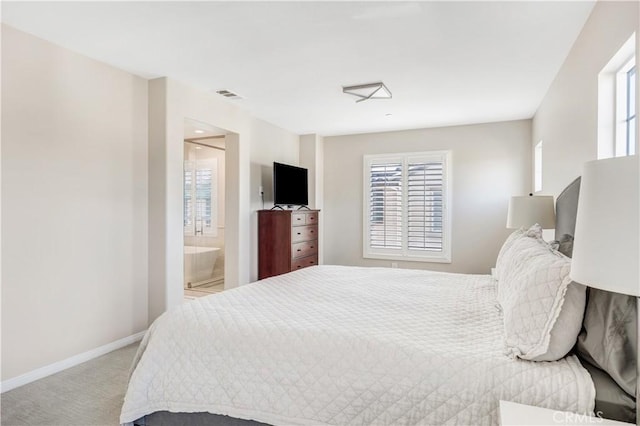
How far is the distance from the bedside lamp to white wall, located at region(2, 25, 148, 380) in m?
3.26

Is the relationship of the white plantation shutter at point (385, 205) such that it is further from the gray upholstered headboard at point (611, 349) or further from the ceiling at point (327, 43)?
the gray upholstered headboard at point (611, 349)

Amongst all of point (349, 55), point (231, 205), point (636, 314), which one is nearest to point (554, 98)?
point (349, 55)

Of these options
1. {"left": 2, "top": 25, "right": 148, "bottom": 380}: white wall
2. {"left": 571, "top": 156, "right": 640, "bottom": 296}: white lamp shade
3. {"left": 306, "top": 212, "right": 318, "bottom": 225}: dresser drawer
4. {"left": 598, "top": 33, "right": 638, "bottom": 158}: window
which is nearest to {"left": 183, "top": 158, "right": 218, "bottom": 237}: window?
{"left": 306, "top": 212, "right": 318, "bottom": 225}: dresser drawer

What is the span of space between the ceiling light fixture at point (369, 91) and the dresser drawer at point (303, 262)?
230cm

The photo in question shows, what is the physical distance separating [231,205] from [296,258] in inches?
44.8

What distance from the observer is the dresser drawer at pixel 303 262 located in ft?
16.2

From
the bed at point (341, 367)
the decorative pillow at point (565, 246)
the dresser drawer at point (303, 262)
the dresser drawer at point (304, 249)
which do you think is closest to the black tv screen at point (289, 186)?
the dresser drawer at point (304, 249)

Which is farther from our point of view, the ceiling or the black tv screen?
the black tv screen

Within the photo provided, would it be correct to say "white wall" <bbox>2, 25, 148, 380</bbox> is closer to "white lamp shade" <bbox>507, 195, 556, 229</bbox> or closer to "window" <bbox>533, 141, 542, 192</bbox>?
"white lamp shade" <bbox>507, 195, 556, 229</bbox>

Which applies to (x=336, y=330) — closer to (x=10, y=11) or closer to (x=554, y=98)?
(x=10, y=11)

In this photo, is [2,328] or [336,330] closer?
[336,330]

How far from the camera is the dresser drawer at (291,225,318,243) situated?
494cm

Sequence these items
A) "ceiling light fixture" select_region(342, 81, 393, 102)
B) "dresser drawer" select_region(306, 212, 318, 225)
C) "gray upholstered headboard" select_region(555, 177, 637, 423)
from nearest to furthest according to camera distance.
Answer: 1. "gray upholstered headboard" select_region(555, 177, 637, 423)
2. "ceiling light fixture" select_region(342, 81, 393, 102)
3. "dresser drawer" select_region(306, 212, 318, 225)

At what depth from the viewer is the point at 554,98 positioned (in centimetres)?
346
